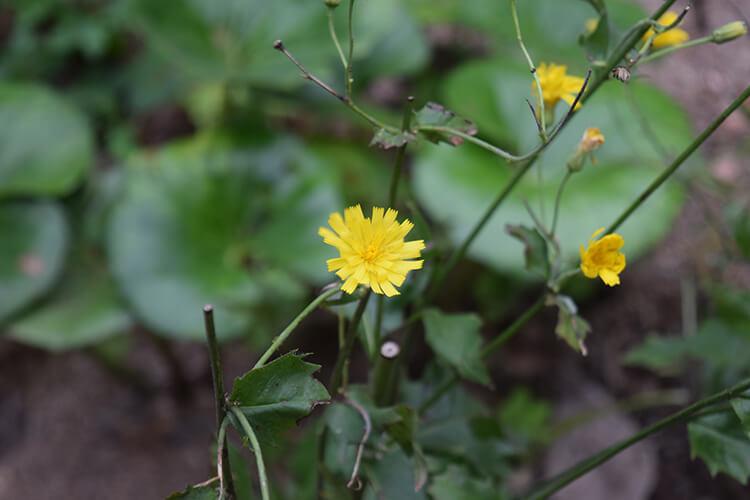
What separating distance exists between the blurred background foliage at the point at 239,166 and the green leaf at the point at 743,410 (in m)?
0.68

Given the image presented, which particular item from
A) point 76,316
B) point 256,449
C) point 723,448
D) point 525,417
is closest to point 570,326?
point 723,448

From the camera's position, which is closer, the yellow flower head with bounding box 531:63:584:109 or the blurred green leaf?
the yellow flower head with bounding box 531:63:584:109

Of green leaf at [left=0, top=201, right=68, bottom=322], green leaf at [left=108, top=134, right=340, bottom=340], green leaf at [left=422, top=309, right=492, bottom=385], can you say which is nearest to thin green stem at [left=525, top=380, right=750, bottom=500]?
green leaf at [left=422, top=309, right=492, bottom=385]

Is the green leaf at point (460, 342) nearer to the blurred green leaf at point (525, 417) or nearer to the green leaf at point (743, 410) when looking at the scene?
the green leaf at point (743, 410)

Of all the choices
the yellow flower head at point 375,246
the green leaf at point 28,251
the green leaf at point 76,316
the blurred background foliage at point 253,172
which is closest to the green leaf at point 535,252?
the yellow flower head at point 375,246

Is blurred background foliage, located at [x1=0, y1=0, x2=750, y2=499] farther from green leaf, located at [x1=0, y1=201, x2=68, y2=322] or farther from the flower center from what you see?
the flower center

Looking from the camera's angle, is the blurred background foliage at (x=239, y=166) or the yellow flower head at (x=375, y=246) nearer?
the yellow flower head at (x=375, y=246)

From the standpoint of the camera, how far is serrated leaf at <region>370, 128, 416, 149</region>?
513mm

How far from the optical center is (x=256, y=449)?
45 centimetres

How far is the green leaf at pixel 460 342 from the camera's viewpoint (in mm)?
626

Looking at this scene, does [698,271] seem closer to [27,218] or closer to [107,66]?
[27,218]

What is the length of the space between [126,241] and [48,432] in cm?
47

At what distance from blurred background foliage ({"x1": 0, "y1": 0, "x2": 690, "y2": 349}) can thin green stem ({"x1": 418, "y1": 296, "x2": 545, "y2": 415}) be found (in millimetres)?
477

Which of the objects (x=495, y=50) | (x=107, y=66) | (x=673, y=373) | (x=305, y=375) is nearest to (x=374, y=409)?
(x=305, y=375)
